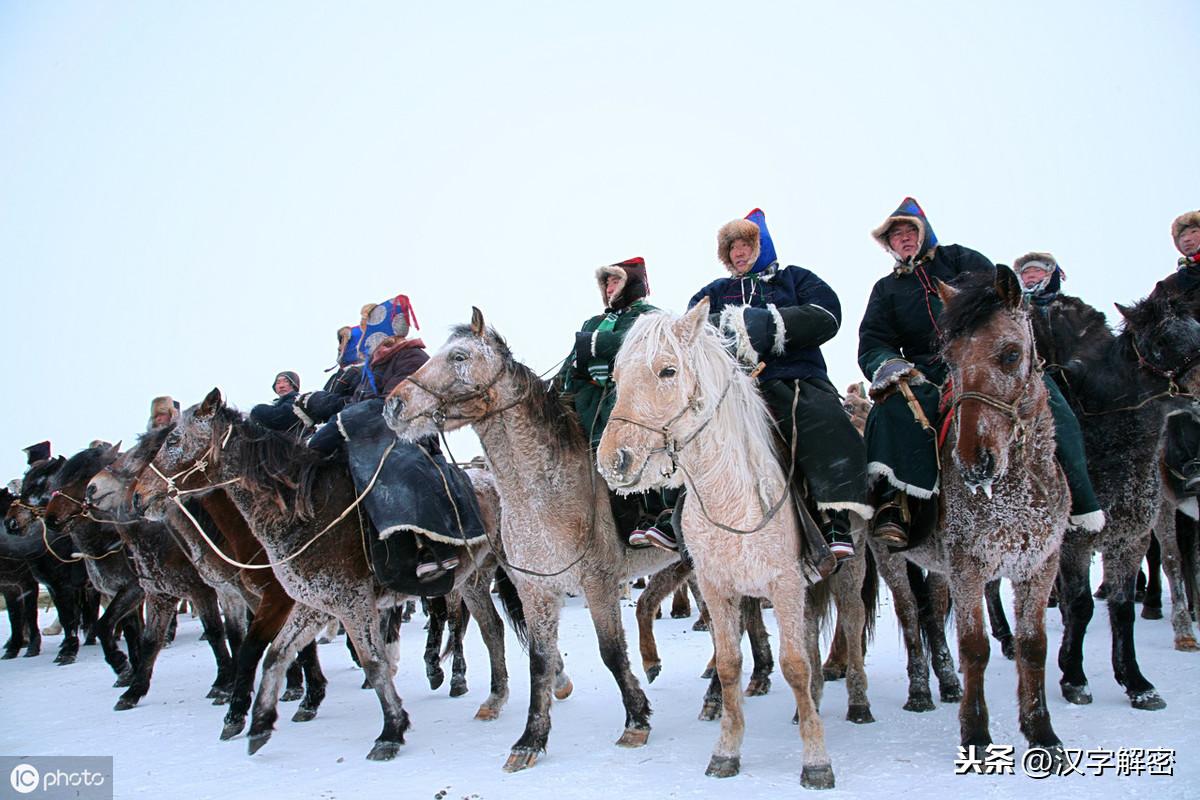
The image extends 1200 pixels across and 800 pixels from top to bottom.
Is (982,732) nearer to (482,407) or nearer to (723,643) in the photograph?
(723,643)

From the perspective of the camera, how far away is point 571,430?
591 centimetres

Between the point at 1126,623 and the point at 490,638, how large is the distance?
490cm

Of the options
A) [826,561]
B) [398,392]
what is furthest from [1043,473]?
[398,392]

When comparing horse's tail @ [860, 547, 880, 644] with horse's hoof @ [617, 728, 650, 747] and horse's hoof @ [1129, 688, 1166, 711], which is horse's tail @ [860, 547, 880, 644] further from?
horse's hoof @ [617, 728, 650, 747]

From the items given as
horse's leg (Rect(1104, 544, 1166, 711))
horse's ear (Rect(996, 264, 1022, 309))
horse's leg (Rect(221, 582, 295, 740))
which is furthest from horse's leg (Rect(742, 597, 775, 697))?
horse's leg (Rect(221, 582, 295, 740))

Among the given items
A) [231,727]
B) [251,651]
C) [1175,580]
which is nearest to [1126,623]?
[1175,580]

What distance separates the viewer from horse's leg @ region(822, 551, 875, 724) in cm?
552

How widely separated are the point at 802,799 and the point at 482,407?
302 cm

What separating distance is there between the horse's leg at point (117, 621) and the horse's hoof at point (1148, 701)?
396 inches

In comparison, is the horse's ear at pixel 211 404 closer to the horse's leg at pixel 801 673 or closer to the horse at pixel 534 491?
the horse at pixel 534 491

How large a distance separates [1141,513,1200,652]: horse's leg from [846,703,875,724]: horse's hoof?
128 inches

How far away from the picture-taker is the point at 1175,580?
7.31 m

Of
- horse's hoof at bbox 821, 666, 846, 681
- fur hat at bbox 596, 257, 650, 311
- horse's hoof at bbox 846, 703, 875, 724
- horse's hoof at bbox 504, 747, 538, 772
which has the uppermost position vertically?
fur hat at bbox 596, 257, 650, 311

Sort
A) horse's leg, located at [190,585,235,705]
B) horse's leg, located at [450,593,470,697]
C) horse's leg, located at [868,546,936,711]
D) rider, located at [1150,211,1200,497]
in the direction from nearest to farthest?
horse's leg, located at [868,546,936,711] < rider, located at [1150,211,1200,497] < horse's leg, located at [450,593,470,697] < horse's leg, located at [190,585,235,705]
